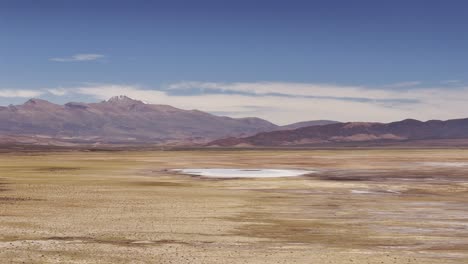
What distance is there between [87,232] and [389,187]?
106ft

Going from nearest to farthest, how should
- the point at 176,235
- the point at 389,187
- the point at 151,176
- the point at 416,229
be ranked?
the point at 176,235 < the point at 416,229 < the point at 389,187 < the point at 151,176

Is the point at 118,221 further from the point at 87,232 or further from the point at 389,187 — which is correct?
the point at 389,187

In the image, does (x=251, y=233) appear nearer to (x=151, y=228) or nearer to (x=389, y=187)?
(x=151, y=228)

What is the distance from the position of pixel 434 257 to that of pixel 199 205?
19.3 m

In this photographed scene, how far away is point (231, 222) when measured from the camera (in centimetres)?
3297

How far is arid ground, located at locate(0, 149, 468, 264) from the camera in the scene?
80.0 ft

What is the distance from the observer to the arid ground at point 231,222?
80.0 ft

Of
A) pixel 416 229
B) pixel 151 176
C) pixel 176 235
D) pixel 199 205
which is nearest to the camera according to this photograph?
pixel 176 235

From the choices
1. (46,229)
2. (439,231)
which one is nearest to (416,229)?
(439,231)

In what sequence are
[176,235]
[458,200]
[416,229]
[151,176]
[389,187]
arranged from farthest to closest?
[151,176] → [389,187] → [458,200] → [416,229] → [176,235]

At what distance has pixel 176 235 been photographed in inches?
1134

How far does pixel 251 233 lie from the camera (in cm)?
2939

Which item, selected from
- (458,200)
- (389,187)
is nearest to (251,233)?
(458,200)

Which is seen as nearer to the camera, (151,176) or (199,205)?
(199,205)
